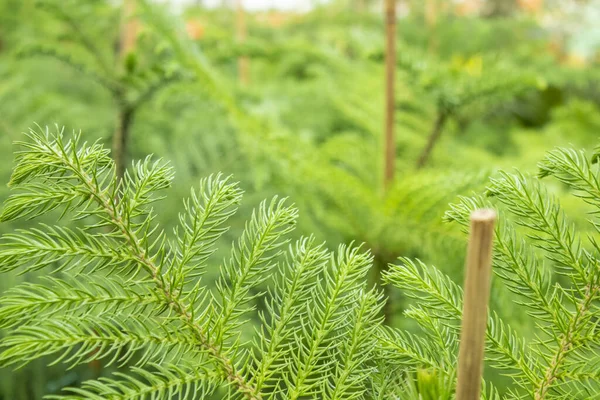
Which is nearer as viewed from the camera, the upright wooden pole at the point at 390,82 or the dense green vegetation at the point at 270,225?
the dense green vegetation at the point at 270,225

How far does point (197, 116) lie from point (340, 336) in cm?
79

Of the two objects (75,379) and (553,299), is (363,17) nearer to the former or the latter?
(75,379)

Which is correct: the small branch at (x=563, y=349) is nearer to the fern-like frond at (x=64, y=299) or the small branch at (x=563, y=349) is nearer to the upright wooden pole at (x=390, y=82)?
the fern-like frond at (x=64, y=299)

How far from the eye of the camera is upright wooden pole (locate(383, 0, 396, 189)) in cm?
62

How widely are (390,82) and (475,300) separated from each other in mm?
501

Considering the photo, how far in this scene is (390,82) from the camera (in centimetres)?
63

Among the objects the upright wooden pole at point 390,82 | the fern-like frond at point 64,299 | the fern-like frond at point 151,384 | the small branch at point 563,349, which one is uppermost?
the upright wooden pole at point 390,82

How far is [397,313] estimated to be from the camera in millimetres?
682

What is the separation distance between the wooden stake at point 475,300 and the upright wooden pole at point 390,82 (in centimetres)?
49

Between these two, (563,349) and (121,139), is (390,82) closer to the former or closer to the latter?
(121,139)

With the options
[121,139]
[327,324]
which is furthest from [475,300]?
[121,139]

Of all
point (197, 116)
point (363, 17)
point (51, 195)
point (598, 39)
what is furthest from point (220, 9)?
point (51, 195)

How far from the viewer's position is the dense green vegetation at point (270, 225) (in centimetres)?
23

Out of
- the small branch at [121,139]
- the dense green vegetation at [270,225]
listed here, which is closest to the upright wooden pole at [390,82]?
the dense green vegetation at [270,225]
